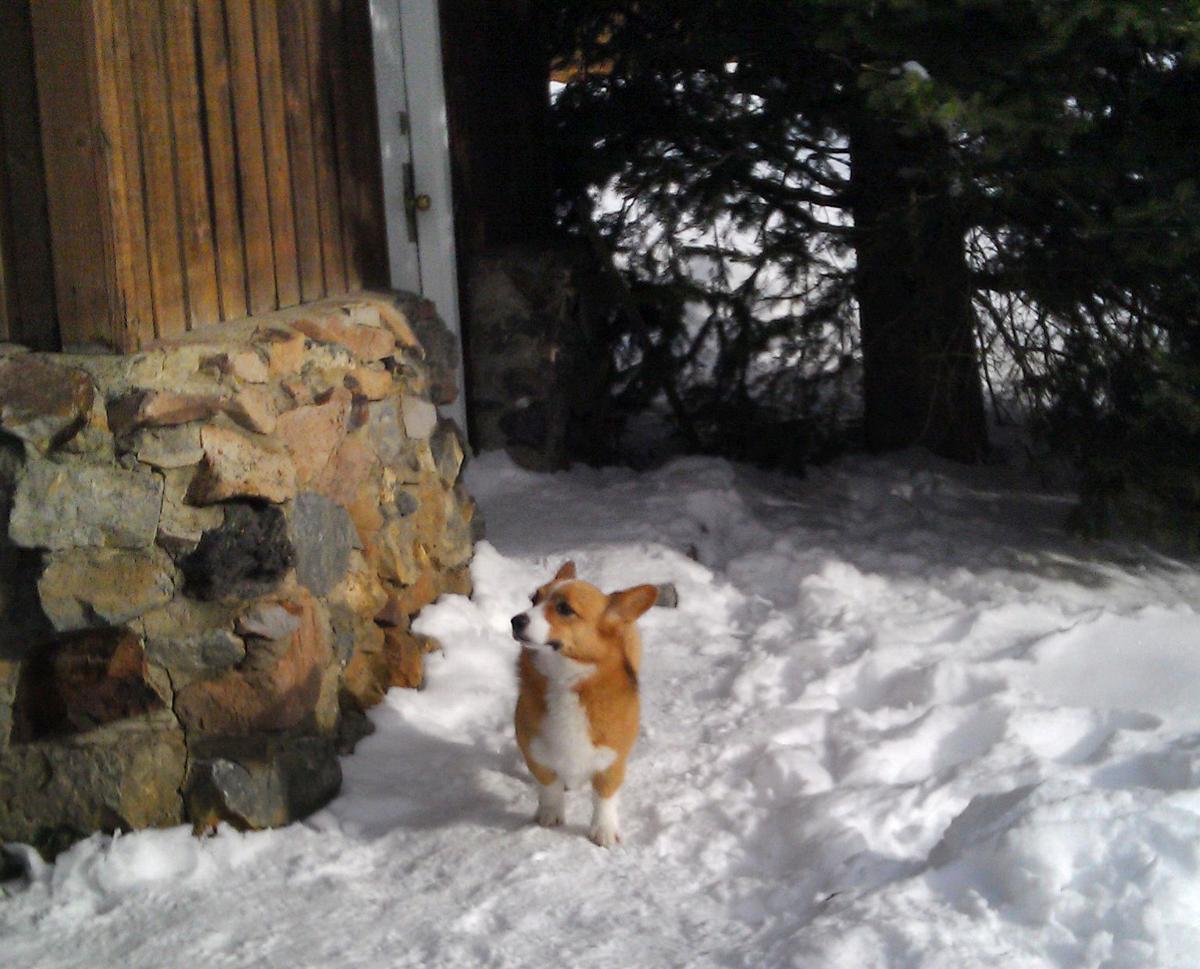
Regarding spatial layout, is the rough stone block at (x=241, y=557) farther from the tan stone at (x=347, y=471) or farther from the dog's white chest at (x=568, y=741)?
the dog's white chest at (x=568, y=741)

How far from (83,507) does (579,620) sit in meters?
1.32

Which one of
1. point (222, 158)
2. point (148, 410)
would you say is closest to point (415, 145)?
point (222, 158)

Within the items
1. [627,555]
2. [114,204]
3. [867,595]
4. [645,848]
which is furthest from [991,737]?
[114,204]

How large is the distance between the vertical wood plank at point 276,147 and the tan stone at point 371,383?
1.12 feet

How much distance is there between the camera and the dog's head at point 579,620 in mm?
3672

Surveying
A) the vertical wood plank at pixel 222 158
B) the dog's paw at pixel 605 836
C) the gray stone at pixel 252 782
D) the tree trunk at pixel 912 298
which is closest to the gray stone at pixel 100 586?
the gray stone at pixel 252 782

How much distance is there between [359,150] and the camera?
5320mm

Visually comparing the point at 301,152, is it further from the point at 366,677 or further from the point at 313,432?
the point at 366,677

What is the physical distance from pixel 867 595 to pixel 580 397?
2341 millimetres

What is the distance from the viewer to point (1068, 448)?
609 cm

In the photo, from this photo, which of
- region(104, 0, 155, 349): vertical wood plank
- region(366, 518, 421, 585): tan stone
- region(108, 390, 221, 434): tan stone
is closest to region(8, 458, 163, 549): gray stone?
region(108, 390, 221, 434): tan stone

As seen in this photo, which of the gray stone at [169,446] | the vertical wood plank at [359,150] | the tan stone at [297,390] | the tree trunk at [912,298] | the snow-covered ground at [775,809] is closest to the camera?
the snow-covered ground at [775,809]

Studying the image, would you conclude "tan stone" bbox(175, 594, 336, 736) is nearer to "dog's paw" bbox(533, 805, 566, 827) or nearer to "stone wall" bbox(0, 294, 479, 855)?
"stone wall" bbox(0, 294, 479, 855)

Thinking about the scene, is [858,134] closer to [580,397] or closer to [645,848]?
[580,397]
